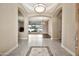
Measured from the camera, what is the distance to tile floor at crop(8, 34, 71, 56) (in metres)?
2.35

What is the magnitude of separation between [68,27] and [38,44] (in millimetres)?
735

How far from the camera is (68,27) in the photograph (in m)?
2.46

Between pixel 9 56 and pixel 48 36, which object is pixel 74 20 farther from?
pixel 9 56

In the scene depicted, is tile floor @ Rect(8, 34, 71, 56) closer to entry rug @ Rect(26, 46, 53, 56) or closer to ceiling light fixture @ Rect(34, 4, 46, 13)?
entry rug @ Rect(26, 46, 53, 56)

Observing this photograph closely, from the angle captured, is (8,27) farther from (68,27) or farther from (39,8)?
(68,27)

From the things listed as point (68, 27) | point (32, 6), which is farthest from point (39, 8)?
point (68, 27)

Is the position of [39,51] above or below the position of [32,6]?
below

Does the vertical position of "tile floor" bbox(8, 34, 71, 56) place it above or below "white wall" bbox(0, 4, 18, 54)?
below

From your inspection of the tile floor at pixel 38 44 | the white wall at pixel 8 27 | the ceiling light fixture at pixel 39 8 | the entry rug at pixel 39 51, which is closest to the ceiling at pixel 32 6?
the ceiling light fixture at pixel 39 8

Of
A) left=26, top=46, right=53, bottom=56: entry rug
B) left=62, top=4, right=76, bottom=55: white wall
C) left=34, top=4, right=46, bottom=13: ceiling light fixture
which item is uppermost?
left=34, top=4, right=46, bottom=13: ceiling light fixture

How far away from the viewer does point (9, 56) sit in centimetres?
225

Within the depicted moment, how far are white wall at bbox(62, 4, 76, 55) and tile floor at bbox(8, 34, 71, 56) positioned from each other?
0.13 metres

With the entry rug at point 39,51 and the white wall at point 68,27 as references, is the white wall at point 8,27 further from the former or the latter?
the white wall at point 68,27

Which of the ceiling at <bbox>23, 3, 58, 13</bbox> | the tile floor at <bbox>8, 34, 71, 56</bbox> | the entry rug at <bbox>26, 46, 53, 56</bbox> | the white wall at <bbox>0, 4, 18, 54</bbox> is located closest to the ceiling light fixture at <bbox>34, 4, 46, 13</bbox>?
the ceiling at <bbox>23, 3, 58, 13</bbox>
